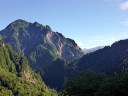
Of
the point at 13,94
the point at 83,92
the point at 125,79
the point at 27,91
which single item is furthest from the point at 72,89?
the point at 27,91

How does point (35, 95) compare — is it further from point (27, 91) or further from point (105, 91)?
point (105, 91)

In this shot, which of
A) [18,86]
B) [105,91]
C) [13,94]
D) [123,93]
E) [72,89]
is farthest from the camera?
[18,86]

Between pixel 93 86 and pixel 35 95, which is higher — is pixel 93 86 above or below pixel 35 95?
above

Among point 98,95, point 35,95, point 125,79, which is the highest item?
point 125,79

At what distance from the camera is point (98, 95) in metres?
44.2

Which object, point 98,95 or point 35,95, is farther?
point 35,95

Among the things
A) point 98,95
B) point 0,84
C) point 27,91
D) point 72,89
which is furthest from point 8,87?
point 98,95

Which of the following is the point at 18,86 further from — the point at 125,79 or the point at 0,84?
the point at 125,79

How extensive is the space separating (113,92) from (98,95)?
166 inches

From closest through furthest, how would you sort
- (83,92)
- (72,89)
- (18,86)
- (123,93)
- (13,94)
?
(123,93) < (83,92) < (72,89) < (13,94) < (18,86)

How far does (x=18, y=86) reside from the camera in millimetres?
186250

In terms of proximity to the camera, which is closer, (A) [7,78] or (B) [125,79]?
(B) [125,79]

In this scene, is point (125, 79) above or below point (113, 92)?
above

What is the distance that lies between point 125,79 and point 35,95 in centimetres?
16789
